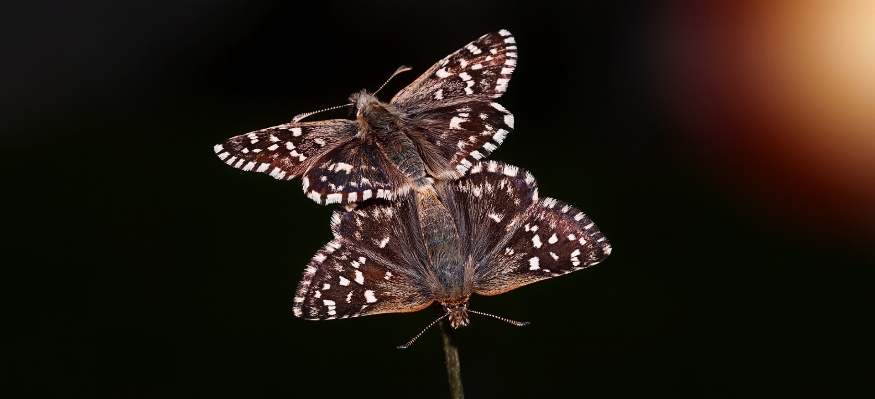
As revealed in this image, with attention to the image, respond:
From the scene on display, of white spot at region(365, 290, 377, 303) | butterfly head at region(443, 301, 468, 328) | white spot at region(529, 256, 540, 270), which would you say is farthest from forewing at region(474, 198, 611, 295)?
white spot at region(365, 290, 377, 303)

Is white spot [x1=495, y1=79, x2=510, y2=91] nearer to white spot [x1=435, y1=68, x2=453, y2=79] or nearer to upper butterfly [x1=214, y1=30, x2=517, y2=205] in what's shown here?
upper butterfly [x1=214, y1=30, x2=517, y2=205]

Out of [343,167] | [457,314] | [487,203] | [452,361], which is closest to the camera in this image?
[452,361]

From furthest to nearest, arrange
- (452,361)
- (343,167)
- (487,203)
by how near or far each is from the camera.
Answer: (487,203) < (343,167) < (452,361)

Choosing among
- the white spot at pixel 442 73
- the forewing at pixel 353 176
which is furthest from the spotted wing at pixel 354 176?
the white spot at pixel 442 73

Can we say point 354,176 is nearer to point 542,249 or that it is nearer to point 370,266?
point 370,266

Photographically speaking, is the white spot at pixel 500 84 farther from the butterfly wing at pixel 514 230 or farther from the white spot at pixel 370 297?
the white spot at pixel 370 297

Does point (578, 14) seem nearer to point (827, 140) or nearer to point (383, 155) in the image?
point (827, 140)

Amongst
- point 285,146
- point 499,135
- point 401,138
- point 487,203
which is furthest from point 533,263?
point 285,146
